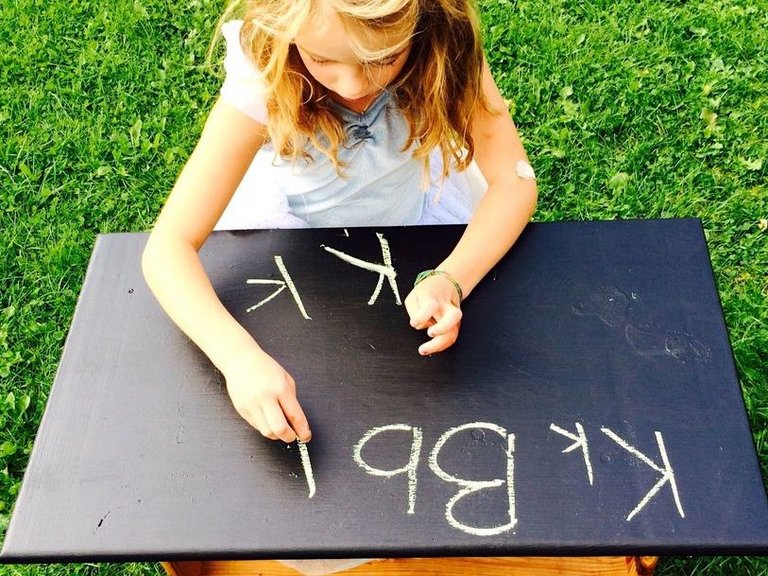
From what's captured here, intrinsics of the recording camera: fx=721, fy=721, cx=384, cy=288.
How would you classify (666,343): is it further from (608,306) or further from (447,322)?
(447,322)

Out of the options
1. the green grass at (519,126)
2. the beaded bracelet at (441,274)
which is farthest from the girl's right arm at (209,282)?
the green grass at (519,126)

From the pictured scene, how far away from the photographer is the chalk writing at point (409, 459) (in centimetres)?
122

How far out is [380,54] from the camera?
127cm

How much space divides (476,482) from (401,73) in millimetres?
853

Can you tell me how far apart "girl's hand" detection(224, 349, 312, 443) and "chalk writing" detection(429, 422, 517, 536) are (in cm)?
23

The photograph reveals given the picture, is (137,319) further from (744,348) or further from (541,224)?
(744,348)

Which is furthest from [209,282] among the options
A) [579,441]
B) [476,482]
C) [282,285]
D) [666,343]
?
[666,343]

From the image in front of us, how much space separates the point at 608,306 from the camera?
1437 mm

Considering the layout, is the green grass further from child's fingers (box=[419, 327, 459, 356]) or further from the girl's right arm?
child's fingers (box=[419, 327, 459, 356])

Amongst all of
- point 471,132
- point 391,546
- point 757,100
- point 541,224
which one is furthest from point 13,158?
point 757,100

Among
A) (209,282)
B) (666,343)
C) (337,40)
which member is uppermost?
(337,40)

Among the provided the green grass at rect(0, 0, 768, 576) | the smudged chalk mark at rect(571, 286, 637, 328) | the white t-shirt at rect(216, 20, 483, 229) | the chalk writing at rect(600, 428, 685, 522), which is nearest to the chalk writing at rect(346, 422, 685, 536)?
the chalk writing at rect(600, 428, 685, 522)

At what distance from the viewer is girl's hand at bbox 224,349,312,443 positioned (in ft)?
4.13

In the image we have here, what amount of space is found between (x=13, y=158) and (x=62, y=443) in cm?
208
